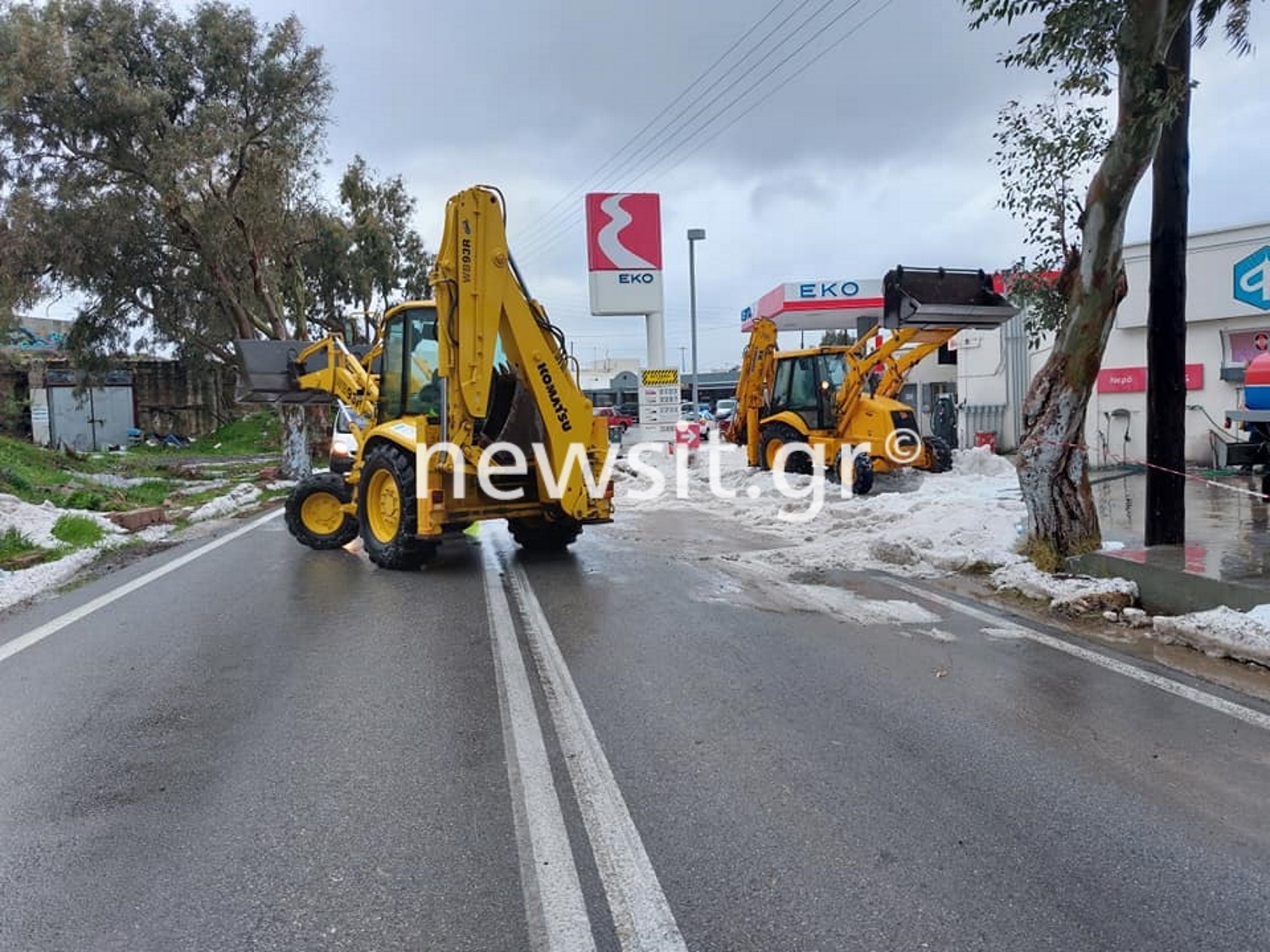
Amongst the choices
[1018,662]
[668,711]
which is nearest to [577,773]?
[668,711]

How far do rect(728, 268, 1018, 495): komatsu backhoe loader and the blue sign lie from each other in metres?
5.56

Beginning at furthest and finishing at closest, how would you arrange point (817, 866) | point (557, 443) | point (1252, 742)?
point (557, 443) < point (1252, 742) < point (817, 866)

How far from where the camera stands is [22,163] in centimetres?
2047

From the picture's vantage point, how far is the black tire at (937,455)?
54.4ft

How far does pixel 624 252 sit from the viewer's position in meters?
19.6

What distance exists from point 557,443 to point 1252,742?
6.77 meters

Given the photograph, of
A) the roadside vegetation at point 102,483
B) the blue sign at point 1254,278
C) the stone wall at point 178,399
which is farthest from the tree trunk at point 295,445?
the blue sign at point 1254,278

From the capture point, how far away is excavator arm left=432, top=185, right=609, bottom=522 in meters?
9.40

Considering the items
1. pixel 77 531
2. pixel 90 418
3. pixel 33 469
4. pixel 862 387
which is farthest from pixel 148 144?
pixel 90 418

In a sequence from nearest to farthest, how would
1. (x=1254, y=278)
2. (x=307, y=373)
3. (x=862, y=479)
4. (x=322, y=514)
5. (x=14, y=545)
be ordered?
(x=14, y=545)
(x=322, y=514)
(x=307, y=373)
(x=862, y=479)
(x=1254, y=278)

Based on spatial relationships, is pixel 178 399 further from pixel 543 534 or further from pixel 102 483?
pixel 543 534

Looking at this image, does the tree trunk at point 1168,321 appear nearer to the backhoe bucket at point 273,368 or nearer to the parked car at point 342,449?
the backhoe bucket at point 273,368

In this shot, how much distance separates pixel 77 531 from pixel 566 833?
36.7 ft

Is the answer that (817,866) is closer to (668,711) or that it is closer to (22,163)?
(668,711)
